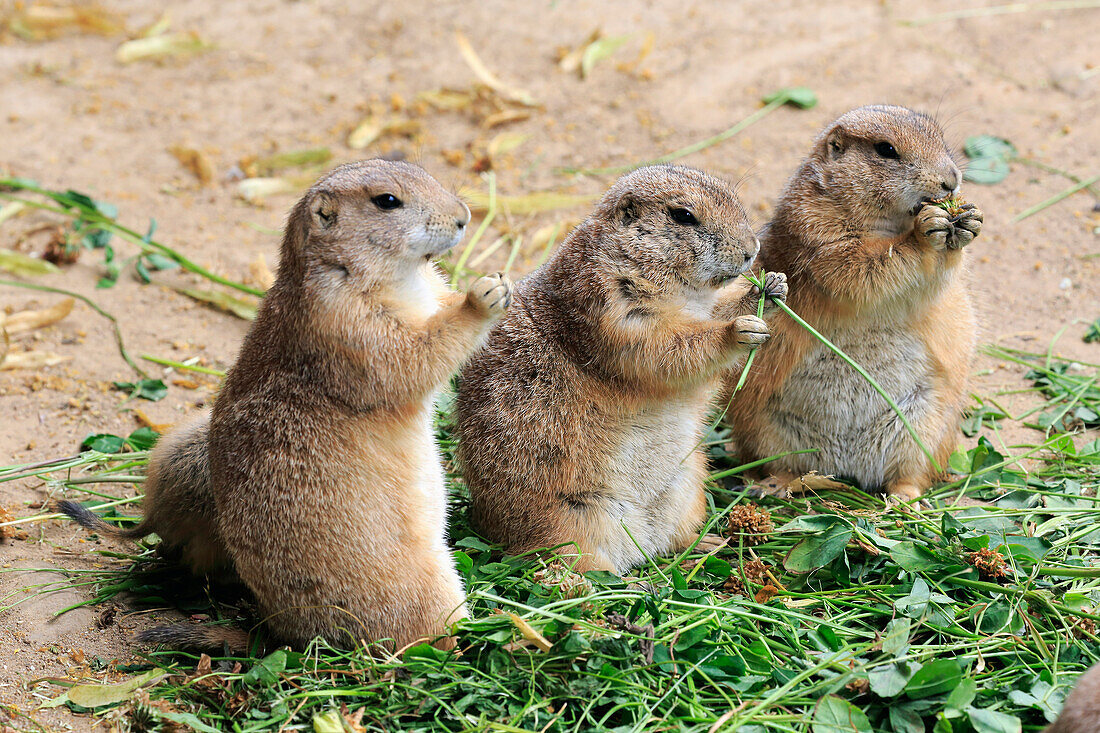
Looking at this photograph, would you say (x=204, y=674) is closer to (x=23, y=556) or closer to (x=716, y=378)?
(x=23, y=556)

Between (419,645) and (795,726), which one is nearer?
(795,726)

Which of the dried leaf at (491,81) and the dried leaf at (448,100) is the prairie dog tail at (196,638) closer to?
the dried leaf at (448,100)

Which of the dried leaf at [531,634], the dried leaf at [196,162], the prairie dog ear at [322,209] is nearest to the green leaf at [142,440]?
the prairie dog ear at [322,209]

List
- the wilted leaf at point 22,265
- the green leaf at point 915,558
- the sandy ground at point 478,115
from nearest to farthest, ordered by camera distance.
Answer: the green leaf at point 915,558
the sandy ground at point 478,115
the wilted leaf at point 22,265

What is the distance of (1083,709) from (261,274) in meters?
6.40

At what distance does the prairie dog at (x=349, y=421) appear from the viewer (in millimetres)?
4555

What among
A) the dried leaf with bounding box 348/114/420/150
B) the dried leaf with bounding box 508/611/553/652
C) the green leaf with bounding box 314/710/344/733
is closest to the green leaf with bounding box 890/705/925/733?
the dried leaf with bounding box 508/611/553/652

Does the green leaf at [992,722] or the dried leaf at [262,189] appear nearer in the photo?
the green leaf at [992,722]

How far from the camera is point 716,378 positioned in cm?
556

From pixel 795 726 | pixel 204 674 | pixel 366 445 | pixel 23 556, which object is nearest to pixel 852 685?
pixel 795 726

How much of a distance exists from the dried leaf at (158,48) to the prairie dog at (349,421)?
8.15 meters

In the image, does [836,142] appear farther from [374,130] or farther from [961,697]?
[374,130]

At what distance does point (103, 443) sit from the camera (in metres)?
6.34

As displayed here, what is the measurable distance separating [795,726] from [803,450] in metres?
2.34
